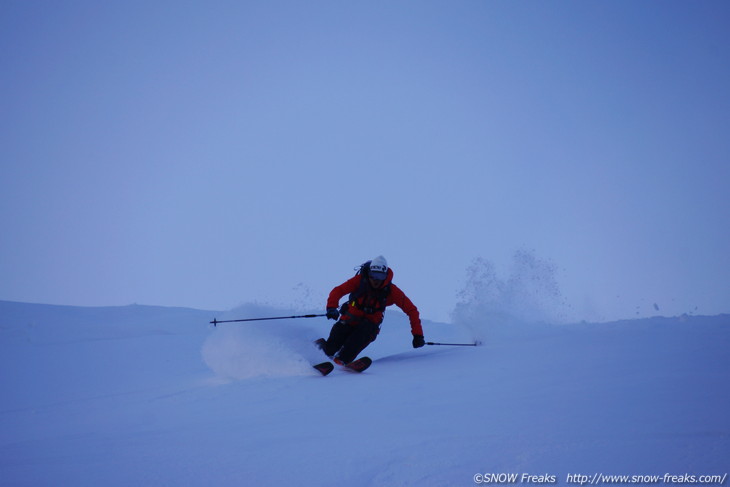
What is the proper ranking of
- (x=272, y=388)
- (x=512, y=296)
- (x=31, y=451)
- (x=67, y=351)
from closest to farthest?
(x=31, y=451) < (x=272, y=388) < (x=512, y=296) < (x=67, y=351)

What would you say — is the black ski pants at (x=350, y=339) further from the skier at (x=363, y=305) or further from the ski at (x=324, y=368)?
the ski at (x=324, y=368)

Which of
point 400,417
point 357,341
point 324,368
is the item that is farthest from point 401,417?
point 357,341

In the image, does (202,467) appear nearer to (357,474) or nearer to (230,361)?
(357,474)

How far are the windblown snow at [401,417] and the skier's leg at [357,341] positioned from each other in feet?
1.76

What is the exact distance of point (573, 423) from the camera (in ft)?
10.0

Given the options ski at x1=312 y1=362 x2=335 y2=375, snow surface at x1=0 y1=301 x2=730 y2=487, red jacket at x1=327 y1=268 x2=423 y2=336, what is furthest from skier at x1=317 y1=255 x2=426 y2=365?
ski at x1=312 y1=362 x2=335 y2=375

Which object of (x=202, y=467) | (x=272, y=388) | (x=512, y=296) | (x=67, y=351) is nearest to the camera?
(x=202, y=467)

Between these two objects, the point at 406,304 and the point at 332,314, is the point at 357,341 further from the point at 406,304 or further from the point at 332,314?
the point at 406,304

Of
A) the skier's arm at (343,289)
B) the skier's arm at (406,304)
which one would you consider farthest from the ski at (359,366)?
the skier's arm at (406,304)

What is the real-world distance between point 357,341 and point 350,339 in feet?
0.35

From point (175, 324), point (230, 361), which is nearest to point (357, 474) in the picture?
point (230, 361)

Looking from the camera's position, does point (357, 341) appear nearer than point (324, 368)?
No

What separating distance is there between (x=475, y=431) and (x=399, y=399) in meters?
1.11

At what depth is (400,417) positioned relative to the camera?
353 cm
